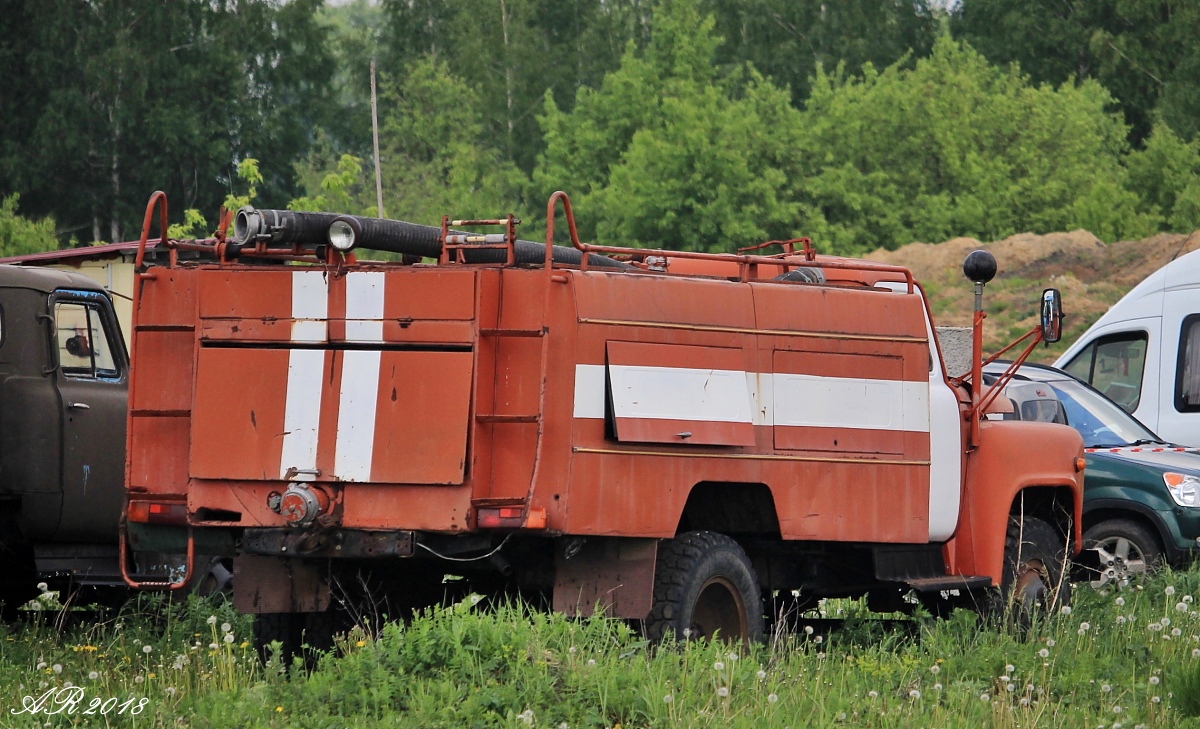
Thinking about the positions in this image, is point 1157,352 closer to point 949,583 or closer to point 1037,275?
point 949,583

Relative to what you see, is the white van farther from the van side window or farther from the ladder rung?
the ladder rung

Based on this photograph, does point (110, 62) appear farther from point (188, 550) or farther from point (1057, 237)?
point (188, 550)

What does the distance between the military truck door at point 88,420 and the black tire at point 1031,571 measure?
5.55 m

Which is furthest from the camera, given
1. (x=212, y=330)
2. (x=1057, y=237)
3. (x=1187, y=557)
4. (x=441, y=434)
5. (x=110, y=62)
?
(x=110, y=62)

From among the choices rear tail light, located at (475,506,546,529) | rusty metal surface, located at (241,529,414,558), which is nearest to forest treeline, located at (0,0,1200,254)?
rusty metal surface, located at (241,529,414,558)

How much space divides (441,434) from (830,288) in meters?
2.36

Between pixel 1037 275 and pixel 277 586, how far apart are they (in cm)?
3131

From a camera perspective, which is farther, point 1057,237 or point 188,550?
point 1057,237

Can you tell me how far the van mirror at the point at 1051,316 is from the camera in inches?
350

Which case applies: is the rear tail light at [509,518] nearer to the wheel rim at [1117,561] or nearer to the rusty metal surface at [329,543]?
the rusty metal surface at [329,543]

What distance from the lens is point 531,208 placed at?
5225cm

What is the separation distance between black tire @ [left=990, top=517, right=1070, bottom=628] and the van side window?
6631mm

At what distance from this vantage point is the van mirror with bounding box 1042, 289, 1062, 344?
8.89 meters

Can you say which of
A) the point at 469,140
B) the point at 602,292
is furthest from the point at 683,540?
the point at 469,140
